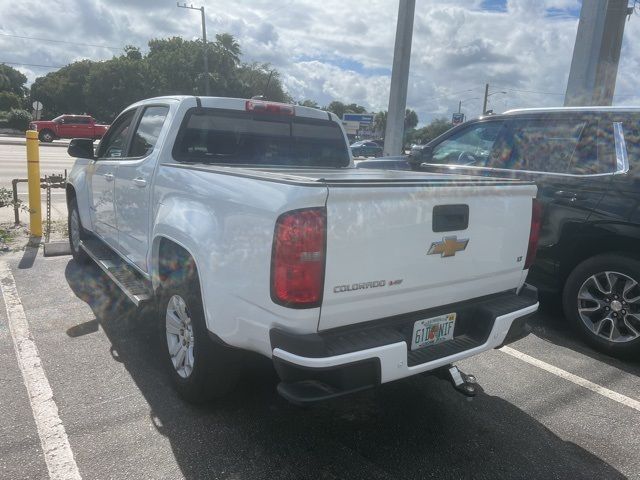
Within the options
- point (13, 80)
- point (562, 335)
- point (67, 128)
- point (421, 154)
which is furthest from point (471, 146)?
point (13, 80)

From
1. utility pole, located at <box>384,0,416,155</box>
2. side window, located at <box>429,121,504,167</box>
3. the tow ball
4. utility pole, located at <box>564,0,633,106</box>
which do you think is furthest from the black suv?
utility pole, located at <box>384,0,416,155</box>

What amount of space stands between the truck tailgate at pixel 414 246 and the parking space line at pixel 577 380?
122cm

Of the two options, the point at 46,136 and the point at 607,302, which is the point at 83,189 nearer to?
the point at 607,302

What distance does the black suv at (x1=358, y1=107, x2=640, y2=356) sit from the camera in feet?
13.1

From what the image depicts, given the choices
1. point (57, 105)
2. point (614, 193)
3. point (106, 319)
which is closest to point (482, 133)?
point (614, 193)

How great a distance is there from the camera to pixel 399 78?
11.3 metres

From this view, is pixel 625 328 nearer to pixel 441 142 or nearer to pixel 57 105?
pixel 441 142

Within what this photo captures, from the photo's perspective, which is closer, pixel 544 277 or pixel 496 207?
pixel 496 207

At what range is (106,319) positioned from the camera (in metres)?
4.43

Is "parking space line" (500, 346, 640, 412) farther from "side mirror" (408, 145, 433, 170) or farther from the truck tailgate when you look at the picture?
"side mirror" (408, 145, 433, 170)

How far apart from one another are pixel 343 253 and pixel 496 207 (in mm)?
1144

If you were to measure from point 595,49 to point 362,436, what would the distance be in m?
9.03

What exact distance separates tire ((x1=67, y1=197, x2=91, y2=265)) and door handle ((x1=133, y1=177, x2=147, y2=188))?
7.55 feet

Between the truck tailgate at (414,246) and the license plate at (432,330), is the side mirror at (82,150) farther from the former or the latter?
the license plate at (432,330)
